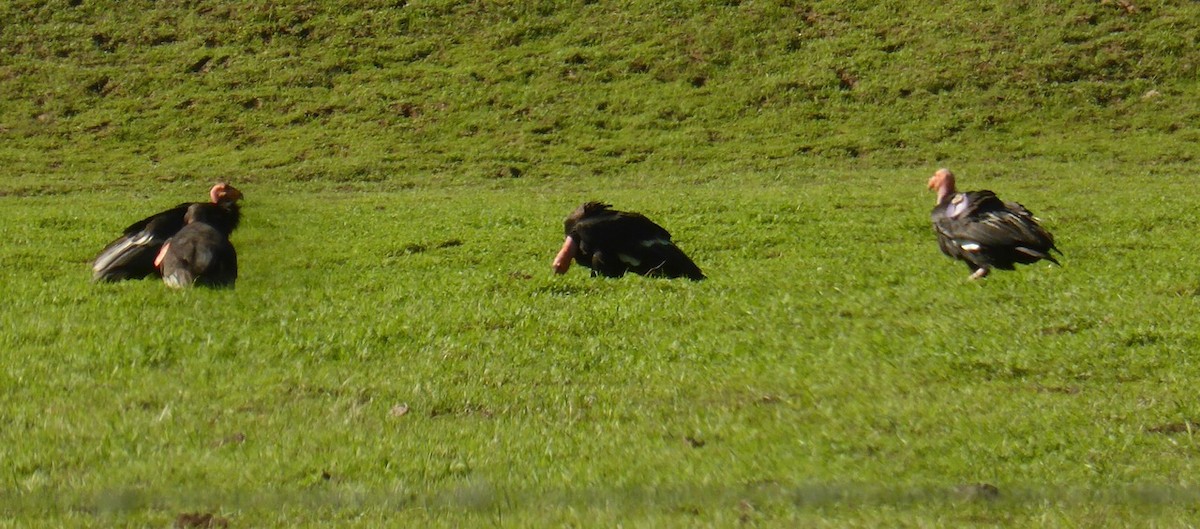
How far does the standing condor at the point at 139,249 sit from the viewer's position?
10.9 m

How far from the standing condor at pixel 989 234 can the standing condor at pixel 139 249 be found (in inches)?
281

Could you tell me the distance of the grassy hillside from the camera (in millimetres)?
30219

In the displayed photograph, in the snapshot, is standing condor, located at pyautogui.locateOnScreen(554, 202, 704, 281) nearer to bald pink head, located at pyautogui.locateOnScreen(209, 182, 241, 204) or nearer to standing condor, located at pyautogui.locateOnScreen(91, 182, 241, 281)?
standing condor, located at pyautogui.locateOnScreen(91, 182, 241, 281)

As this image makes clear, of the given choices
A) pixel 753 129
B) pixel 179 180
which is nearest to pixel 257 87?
pixel 179 180

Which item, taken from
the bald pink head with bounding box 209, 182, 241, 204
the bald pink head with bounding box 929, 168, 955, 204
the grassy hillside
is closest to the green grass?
the bald pink head with bounding box 209, 182, 241, 204

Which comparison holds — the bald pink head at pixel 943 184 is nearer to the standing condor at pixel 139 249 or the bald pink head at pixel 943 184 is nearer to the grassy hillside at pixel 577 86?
the standing condor at pixel 139 249

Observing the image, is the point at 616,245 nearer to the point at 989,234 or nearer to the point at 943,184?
the point at 989,234

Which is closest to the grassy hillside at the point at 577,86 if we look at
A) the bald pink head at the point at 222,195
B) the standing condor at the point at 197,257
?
the bald pink head at the point at 222,195

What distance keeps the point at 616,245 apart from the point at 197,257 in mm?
3417

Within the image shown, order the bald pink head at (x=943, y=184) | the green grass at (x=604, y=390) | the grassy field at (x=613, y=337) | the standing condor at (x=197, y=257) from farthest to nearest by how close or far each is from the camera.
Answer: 1. the bald pink head at (x=943, y=184)
2. the standing condor at (x=197, y=257)
3. the grassy field at (x=613, y=337)
4. the green grass at (x=604, y=390)

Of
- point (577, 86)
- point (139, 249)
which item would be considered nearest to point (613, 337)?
point (139, 249)

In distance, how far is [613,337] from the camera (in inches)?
370

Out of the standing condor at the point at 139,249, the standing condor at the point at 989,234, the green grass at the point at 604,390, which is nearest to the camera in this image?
the green grass at the point at 604,390

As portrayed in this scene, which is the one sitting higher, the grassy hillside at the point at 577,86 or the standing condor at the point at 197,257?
the standing condor at the point at 197,257
